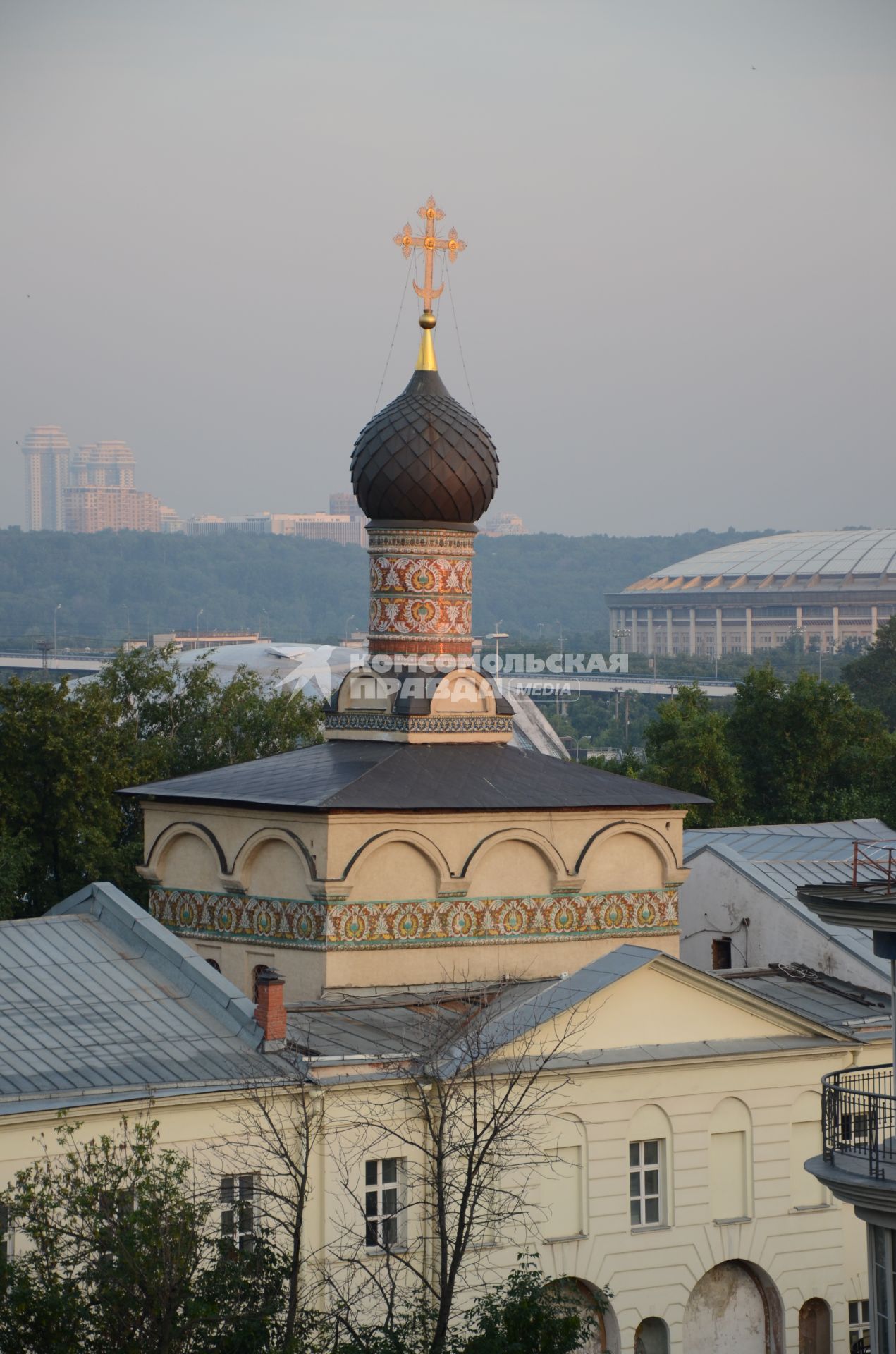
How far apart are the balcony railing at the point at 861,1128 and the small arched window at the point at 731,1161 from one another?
11.3 ft

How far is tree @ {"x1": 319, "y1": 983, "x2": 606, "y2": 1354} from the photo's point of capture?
16.5 metres

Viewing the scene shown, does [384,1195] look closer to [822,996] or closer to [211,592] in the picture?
[822,996]

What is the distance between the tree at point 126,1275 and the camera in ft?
42.6

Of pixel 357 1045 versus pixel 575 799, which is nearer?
pixel 357 1045

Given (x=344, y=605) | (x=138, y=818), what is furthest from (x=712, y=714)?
(x=344, y=605)

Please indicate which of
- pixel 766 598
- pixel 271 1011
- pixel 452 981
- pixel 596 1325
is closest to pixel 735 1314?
pixel 596 1325

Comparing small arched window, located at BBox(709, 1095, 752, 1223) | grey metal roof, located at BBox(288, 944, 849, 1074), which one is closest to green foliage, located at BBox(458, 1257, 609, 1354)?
grey metal roof, located at BBox(288, 944, 849, 1074)

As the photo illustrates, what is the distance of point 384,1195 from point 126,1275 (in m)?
4.33

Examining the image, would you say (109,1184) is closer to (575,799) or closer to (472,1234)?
(472,1234)

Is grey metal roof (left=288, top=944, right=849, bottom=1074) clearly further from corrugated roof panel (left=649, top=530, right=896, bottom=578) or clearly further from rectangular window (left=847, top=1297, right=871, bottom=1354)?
corrugated roof panel (left=649, top=530, right=896, bottom=578)

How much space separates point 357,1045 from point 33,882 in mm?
10748

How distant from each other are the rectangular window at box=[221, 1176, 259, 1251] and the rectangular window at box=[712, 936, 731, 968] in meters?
9.46

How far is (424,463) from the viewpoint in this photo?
22719 millimetres

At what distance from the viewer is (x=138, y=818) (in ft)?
96.9
